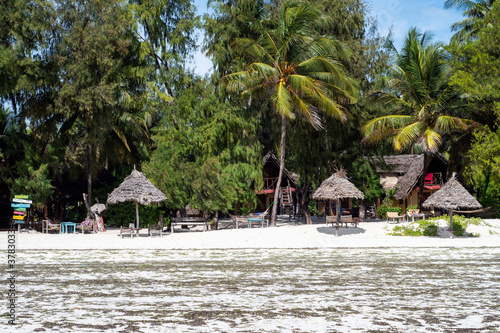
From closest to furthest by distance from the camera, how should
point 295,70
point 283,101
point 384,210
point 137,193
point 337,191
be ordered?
point 337,191 → point 137,193 → point 283,101 → point 295,70 → point 384,210

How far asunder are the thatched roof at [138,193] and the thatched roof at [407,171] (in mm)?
17014

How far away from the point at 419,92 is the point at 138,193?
51.6ft

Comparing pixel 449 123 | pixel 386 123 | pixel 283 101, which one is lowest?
pixel 449 123

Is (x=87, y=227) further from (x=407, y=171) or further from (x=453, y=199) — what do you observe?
(x=407, y=171)

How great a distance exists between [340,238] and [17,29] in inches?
734

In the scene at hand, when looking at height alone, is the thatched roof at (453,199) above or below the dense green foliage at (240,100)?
below

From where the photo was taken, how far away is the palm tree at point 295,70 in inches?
1096

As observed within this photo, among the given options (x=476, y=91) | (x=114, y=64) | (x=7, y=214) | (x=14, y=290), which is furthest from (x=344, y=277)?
(x=7, y=214)

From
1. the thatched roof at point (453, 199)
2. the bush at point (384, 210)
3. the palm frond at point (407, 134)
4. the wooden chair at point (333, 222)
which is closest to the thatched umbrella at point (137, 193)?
the wooden chair at point (333, 222)

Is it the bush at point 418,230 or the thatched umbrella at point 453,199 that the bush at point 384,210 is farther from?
the thatched umbrella at point 453,199

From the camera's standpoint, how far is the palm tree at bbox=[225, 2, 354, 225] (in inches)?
1096

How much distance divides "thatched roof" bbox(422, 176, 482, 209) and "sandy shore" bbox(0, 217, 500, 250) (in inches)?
53.3

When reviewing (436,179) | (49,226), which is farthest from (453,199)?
(436,179)

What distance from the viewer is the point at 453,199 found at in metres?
23.1
